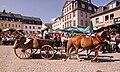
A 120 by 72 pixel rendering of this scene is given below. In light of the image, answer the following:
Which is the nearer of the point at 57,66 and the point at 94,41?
the point at 57,66

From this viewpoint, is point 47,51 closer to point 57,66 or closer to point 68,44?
point 68,44

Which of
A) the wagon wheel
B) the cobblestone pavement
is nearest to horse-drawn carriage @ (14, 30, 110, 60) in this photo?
the wagon wheel

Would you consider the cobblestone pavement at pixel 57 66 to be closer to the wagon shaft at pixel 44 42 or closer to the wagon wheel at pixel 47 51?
the wagon wheel at pixel 47 51

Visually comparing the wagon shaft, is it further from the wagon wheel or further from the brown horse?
the brown horse

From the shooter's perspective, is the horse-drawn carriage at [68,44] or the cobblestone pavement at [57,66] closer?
the cobblestone pavement at [57,66]

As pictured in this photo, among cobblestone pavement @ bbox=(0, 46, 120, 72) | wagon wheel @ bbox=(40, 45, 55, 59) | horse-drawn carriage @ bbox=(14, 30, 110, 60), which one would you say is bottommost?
cobblestone pavement @ bbox=(0, 46, 120, 72)

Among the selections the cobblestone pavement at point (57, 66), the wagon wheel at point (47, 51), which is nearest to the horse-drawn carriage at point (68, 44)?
the wagon wheel at point (47, 51)

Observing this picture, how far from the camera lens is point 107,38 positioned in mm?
9477

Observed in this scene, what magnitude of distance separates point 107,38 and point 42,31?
13.9 feet

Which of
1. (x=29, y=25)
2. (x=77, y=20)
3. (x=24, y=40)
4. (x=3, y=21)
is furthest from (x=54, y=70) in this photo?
(x=29, y=25)

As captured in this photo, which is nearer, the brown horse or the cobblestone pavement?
the cobblestone pavement

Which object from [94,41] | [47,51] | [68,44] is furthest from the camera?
[47,51]

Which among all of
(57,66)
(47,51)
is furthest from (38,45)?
(57,66)

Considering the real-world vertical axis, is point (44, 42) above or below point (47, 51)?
above
